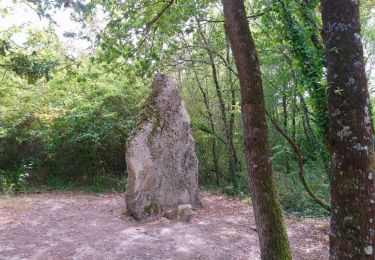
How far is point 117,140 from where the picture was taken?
12.2m

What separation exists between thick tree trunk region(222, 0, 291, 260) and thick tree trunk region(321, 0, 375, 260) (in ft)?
3.96

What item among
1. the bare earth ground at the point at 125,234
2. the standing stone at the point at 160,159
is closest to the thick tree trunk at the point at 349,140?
the bare earth ground at the point at 125,234

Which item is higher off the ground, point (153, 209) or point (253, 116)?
point (253, 116)

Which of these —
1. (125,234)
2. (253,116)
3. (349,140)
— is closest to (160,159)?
(125,234)

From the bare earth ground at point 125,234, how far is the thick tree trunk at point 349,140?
3493mm

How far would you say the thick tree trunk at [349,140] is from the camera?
95.3 inches

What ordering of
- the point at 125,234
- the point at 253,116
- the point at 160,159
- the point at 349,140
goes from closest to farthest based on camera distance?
the point at 349,140 → the point at 253,116 → the point at 125,234 → the point at 160,159

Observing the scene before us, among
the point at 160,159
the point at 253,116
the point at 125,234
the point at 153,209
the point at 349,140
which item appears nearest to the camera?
the point at 349,140

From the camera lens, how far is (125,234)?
6445 mm

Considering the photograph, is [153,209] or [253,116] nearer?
[253,116]

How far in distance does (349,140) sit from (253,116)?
1382 millimetres

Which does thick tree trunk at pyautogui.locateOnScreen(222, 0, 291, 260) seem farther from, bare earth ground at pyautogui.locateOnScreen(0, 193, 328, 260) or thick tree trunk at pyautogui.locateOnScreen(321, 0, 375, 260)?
bare earth ground at pyautogui.locateOnScreen(0, 193, 328, 260)

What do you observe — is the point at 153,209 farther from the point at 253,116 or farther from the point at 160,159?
the point at 253,116

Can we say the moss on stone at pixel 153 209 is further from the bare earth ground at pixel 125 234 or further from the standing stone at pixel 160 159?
the bare earth ground at pixel 125 234
